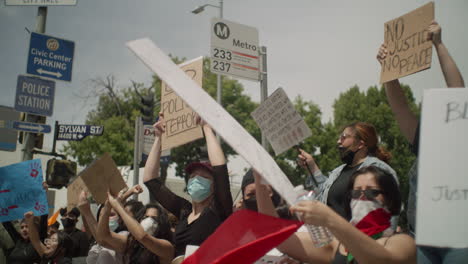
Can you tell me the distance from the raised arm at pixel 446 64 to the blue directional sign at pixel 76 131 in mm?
6124

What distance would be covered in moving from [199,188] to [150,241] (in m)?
0.56

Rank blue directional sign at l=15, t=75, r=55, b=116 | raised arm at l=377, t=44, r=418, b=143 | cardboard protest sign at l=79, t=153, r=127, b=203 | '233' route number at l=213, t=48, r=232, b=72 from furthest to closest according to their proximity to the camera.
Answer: blue directional sign at l=15, t=75, r=55, b=116
'233' route number at l=213, t=48, r=232, b=72
cardboard protest sign at l=79, t=153, r=127, b=203
raised arm at l=377, t=44, r=418, b=143

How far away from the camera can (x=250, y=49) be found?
7.28 metres

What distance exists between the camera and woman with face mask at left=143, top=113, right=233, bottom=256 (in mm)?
3201

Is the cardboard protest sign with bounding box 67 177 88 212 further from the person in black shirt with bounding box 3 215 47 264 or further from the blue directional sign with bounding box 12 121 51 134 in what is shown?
the blue directional sign with bounding box 12 121 51 134

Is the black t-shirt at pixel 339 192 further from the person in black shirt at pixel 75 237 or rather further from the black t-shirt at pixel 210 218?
the person in black shirt at pixel 75 237

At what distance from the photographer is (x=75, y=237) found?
579cm

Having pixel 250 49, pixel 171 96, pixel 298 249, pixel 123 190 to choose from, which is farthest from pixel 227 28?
pixel 298 249

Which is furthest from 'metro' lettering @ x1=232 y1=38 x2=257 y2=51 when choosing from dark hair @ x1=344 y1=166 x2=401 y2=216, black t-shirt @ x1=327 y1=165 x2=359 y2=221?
dark hair @ x1=344 y1=166 x2=401 y2=216

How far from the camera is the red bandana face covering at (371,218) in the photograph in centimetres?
197

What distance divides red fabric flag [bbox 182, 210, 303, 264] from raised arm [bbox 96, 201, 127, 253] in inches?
80.2

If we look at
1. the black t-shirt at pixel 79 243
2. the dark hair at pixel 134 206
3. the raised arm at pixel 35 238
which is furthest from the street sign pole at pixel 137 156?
the dark hair at pixel 134 206

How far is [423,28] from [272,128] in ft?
4.51

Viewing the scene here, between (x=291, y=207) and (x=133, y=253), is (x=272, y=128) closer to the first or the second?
(x=291, y=207)
